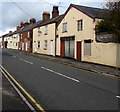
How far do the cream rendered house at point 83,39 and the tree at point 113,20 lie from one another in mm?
1306

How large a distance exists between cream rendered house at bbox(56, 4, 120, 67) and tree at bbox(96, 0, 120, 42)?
131cm

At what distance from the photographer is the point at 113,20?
1562cm

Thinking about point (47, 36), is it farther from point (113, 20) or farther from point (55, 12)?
point (113, 20)

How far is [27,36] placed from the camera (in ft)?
149

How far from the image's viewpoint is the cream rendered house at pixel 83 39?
16.9m

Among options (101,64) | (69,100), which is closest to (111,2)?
(101,64)

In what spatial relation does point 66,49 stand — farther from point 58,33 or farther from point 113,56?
point 113,56

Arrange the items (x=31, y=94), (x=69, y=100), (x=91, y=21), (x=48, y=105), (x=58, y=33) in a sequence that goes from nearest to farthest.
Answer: (x=48, y=105) → (x=69, y=100) → (x=31, y=94) → (x=91, y=21) → (x=58, y=33)

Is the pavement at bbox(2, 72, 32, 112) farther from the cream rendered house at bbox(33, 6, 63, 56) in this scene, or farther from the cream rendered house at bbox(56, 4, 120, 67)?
the cream rendered house at bbox(33, 6, 63, 56)

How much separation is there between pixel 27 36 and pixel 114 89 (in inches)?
1560

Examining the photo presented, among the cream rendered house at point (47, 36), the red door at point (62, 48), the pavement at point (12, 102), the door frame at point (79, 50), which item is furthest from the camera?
the cream rendered house at point (47, 36)

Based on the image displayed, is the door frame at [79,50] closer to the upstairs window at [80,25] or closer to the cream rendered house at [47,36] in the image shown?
the upstairs window at [80,25]

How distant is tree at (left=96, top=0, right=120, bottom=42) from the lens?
15.1m

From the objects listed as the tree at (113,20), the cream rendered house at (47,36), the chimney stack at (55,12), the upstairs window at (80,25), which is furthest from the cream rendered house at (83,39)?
the chimney stack at (55,12)
